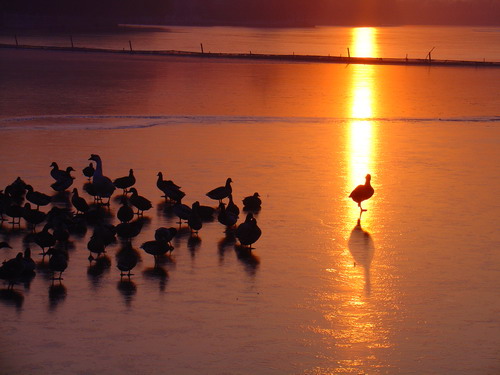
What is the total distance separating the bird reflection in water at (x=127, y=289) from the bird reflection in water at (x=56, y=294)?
716 mm

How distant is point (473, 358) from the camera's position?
358 inches

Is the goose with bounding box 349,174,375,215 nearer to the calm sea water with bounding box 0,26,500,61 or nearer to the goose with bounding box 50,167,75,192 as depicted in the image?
the goose with bounding box 50,167,75,192

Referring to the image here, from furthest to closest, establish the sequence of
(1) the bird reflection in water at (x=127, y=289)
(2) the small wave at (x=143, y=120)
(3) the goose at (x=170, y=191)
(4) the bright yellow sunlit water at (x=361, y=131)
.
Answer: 1. (2) the small wave at (x=143, y=120)
2. (4) the bright yellow sunlit water at (x=361, y=131)
3. (3) the goose at (x=170, y=191)
4. (1) the bird reflection in water at (x=127, y=289)

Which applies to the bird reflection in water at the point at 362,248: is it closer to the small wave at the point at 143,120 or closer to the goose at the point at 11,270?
the goose at the point at 11,270

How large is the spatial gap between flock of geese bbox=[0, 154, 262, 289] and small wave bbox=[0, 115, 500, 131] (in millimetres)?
9044

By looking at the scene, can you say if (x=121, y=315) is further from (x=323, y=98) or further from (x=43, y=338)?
(x=323, y=98)

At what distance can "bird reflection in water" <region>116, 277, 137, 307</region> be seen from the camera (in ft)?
34.9

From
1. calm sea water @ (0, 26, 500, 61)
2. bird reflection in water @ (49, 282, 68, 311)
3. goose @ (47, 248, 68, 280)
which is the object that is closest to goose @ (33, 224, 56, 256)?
goose @ (47, 248, 68, 280)

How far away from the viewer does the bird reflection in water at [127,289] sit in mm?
10648

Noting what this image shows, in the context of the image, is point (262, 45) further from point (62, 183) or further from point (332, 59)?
point (62, 183)

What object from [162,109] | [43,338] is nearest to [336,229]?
[43,338]

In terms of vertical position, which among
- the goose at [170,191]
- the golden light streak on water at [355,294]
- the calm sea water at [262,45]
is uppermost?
the calm sea water at [262,45]

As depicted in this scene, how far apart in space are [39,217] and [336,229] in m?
4.85

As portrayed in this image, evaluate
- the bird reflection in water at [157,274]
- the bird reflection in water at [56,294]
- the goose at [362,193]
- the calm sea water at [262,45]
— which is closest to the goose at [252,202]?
the goose at [362,193]
